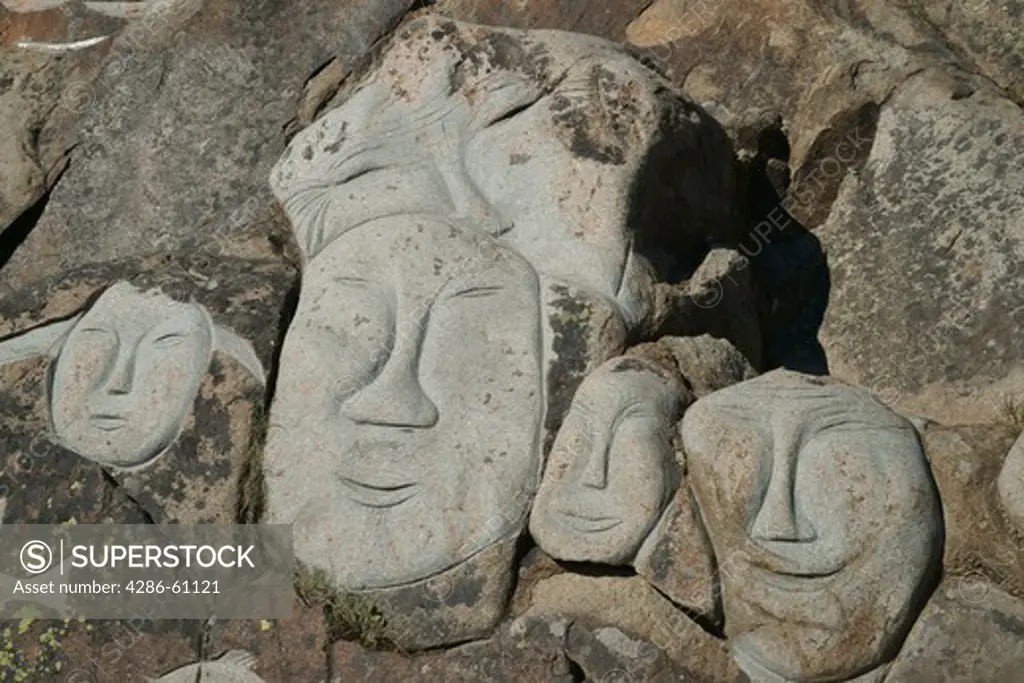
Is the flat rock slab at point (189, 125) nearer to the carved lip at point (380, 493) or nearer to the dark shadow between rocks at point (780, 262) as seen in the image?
the dark shadow between rocks at point (780, 262)

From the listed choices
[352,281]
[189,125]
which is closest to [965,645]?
[352,281]

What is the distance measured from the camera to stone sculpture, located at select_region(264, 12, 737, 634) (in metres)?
4.86

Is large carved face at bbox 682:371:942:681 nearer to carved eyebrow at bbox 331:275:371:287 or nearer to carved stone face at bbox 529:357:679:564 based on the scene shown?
carved stone face at bbox 529:357:679:564

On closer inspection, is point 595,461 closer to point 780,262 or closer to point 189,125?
point 780,262

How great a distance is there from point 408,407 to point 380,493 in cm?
22

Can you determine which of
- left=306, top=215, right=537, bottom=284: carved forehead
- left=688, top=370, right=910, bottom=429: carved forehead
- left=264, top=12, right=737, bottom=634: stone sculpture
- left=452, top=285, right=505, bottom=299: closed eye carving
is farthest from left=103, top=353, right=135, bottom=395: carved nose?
left=688, top=370, right=910, bottom=429: carved forehead

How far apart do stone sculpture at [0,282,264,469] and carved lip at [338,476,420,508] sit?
1.35 feet

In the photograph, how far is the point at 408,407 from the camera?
491 centimetres

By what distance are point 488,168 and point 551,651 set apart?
1.39 metres

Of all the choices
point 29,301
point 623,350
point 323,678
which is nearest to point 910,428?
point 623,350

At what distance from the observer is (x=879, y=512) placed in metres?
4.61

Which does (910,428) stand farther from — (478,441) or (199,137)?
(199,137)

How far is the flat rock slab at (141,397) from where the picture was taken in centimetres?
502

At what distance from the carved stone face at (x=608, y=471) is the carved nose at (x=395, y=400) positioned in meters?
0.35
